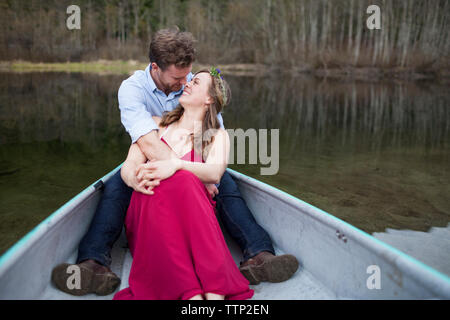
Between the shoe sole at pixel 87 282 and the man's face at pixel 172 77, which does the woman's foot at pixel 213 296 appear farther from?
the man's face at pixel 172 77

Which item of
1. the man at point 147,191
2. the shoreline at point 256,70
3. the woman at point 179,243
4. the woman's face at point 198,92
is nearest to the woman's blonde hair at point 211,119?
the woman's face at point 198,92

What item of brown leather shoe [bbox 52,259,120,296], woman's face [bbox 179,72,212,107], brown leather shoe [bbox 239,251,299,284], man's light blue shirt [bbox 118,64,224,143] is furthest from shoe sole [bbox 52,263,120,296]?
woman's face [bbox 179,72,212,107]

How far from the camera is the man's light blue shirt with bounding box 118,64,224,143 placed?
264cm

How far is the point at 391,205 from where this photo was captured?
4.54m

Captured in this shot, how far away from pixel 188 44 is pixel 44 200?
280cm

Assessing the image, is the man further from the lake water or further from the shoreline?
the shoreline

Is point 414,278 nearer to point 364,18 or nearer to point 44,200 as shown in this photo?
point 44,200

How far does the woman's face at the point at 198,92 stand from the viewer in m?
2.62

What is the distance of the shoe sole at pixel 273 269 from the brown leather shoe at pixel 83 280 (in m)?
0.70

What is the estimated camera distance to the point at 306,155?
721cm

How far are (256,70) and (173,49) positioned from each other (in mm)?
37034

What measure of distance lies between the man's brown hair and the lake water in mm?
2012

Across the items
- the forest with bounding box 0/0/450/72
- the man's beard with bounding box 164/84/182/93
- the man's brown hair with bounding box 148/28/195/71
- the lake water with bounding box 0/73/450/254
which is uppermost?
the forest with bounding box 0/0/450/72

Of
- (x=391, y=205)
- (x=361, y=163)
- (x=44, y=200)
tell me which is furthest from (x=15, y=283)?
(x=361, y=163)
